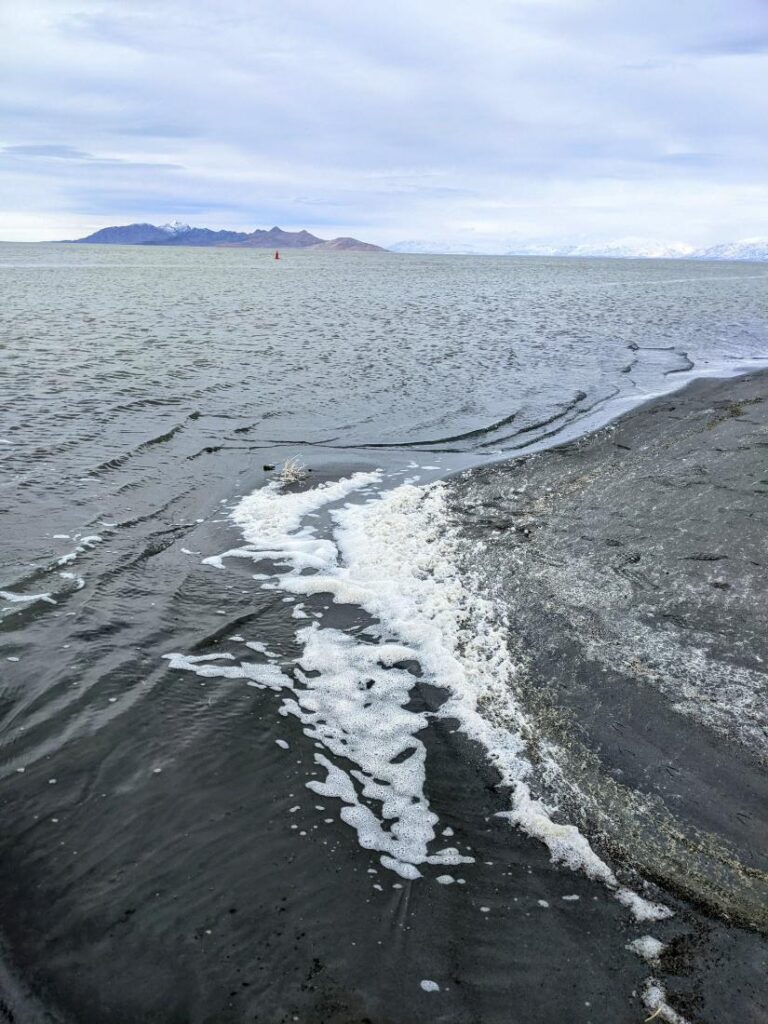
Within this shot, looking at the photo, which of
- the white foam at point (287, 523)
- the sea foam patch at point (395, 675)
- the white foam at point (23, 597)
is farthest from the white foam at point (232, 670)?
the white foam at point (287, 523)

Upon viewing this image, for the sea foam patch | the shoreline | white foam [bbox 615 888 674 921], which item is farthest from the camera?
the sea foam patch

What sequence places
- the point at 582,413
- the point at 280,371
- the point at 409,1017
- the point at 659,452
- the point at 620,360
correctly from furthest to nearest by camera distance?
the point at 620,360, the point at 280,371, the point at 582,413, the point at 659,452, the point at 409,1017

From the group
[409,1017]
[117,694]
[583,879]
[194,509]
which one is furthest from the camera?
[194,509]

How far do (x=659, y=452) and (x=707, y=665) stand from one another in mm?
7138

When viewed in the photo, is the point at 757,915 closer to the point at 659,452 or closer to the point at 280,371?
the point at 659,452

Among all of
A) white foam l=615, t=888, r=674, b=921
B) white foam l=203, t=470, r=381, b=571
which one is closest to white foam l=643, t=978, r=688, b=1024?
white foam l=615, t=888, r=674, b=921

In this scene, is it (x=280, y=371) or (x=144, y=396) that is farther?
(x=280, y=371)

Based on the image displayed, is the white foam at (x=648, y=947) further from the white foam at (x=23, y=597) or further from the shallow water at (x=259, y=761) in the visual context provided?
the white foam at (x=23, y=597)

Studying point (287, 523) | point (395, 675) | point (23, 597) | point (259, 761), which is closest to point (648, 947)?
point (259, 761)

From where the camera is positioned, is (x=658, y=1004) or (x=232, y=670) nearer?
(x=658, y=1004)

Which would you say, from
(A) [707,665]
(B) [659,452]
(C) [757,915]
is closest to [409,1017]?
(C) [757,915]

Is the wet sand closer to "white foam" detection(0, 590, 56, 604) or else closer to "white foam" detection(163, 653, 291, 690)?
"white foam" detection(163, 653, 291, 690)

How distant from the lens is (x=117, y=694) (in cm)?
614

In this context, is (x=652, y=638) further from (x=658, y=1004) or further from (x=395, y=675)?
(x=658, y=1004)
